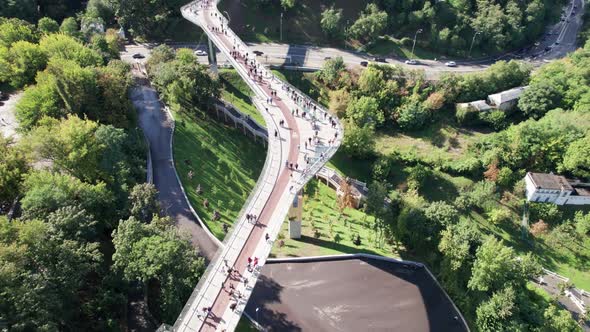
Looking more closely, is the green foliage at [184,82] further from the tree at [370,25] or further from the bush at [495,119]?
the bush at [495,119]

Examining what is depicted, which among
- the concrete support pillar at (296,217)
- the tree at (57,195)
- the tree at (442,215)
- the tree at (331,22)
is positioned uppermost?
the tree at (331,22)

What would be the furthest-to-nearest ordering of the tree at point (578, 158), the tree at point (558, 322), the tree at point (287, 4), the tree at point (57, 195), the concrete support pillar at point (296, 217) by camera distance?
the tree at point (287, 4) → the tree at point (578, 158) → the concrete support pillar at point (296, 217) → the tree at point (558, 322) → the tree at point (57, 195)

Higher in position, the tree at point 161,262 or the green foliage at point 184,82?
the green foliage at point 184,82

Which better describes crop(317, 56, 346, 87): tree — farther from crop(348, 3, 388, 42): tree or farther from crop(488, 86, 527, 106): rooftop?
crop(488, 86, 527, 106): rooftop

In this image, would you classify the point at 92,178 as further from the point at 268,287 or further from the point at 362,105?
the point at 362,105

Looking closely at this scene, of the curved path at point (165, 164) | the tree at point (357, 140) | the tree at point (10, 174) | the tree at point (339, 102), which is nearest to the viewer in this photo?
the tree at point (10, 174)

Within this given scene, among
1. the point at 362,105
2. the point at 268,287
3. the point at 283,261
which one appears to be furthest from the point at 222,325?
the point at 362,105

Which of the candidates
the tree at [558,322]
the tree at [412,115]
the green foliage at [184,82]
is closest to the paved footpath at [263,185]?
the green foliage at [184,82]
